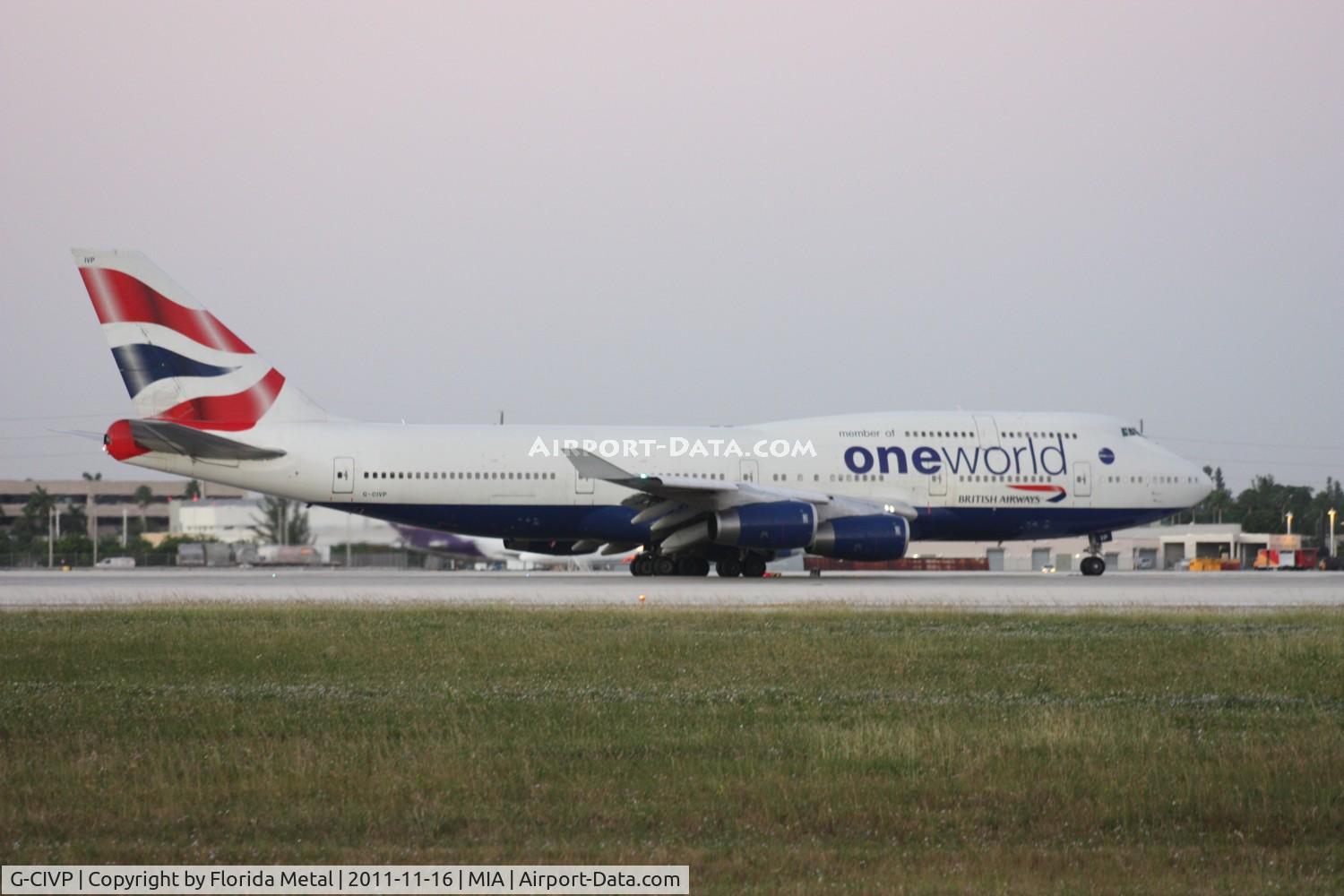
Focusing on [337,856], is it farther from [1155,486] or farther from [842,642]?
[1155,486]

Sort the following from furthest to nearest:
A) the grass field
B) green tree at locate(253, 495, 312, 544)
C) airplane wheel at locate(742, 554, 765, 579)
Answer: green tree at locate(253, 495, 312, 544) → airplane wheel at locate(742, 554, 765, 579) → the grass field

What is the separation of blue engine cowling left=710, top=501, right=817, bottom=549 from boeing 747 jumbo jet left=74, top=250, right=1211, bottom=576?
0.03 metres

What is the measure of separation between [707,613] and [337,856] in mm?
12472

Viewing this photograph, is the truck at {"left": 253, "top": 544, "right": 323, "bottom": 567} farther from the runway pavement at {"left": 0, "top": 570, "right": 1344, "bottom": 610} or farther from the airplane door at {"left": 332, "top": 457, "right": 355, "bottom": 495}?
the airplane door at {"left": 332, "top": 457, "right": 355, "bottom": 495}

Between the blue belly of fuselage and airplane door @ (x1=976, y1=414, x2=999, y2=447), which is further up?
airplane door @ (x1=976, y1=414, x2=999, y2=447)

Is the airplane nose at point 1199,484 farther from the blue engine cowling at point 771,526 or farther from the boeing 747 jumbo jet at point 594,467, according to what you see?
the blue engine cowling at point 771,526

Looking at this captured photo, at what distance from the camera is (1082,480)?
32.6 m

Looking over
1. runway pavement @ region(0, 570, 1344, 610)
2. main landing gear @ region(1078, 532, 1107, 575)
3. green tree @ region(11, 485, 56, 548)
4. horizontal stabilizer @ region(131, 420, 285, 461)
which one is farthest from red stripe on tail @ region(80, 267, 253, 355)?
green tree @ region(11, 485, 56, 548)

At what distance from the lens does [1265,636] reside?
1589cm

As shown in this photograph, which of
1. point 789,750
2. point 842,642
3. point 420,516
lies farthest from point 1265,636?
point 420,516

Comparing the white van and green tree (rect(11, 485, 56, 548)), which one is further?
green tree (rect(11, 485, 56, 548))

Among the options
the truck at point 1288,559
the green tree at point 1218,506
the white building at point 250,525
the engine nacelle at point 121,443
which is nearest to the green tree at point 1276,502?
the green tree at point 1218,506

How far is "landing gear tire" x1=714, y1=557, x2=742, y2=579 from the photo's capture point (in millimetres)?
30766

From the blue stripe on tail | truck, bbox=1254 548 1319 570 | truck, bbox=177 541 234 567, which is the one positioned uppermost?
the blue stripe on tail
